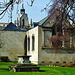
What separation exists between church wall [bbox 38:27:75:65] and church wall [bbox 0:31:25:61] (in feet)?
23.4

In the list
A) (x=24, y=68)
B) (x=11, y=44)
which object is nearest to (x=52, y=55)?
(x=11, y=44)

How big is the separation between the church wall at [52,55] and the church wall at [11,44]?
281 inches

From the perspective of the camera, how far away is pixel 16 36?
35.6 meters

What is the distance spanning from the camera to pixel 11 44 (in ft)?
115

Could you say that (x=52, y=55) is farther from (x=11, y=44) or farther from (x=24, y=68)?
(x=24, y=68)

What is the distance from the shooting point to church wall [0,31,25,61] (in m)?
34.5

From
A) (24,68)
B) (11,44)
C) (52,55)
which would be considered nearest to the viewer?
(24,68)

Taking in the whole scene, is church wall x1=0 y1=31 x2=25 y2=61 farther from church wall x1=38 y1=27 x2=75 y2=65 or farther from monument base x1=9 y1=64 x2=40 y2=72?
monument base x1=9 y1=64 x2=40 y2=72

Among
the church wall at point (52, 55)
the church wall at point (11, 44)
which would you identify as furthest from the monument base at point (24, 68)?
the church wall at point (11, 44)

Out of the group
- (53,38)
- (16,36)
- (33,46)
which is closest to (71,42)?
(53,38)

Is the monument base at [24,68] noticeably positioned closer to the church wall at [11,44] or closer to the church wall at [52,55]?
the church wall at [52,55]

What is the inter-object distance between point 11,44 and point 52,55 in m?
Answer: 8.57

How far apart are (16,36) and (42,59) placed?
27.7ft

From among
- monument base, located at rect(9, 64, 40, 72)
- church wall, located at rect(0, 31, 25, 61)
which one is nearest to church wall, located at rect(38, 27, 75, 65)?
church wall, located at rect(0, 31, 25, 61)
